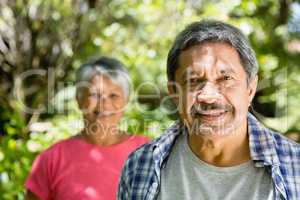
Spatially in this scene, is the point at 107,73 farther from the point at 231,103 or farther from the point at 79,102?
the point at 231,103

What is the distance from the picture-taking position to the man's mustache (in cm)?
172

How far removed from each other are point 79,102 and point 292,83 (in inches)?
123

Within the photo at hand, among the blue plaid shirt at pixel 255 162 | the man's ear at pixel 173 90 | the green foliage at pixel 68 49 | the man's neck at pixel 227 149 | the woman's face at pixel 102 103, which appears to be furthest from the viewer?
the green foliage at pixel 68 49

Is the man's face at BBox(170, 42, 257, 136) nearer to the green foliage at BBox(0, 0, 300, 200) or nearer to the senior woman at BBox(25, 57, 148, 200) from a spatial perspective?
the senior woman at BBox(25, 57, 148, 200)

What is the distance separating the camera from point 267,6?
5.55 meters

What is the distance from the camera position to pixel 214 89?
1.74 metres

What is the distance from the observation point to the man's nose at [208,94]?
5.65 ft

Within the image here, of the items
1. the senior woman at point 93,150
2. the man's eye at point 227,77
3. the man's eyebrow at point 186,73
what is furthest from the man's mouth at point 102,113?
the man's eye at point 227,77

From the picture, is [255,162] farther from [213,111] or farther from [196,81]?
[196,81]

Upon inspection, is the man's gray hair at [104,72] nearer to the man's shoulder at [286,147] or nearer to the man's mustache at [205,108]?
the man's mustache at [205,108]

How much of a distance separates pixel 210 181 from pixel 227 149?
0.12m

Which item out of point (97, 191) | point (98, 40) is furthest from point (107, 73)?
point (98, 40)

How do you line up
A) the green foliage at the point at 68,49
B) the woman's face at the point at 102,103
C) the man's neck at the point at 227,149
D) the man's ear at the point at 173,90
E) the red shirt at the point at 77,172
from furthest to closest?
the green foliage at the point at 68,49 < the woman's face at the point at 102,103 < the red shirt at the point at 77,172 < the man's ear at the point at 173,90 < the man's neck at the point at 227,149

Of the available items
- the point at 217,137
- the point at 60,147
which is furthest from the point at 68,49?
the point at 217,137
